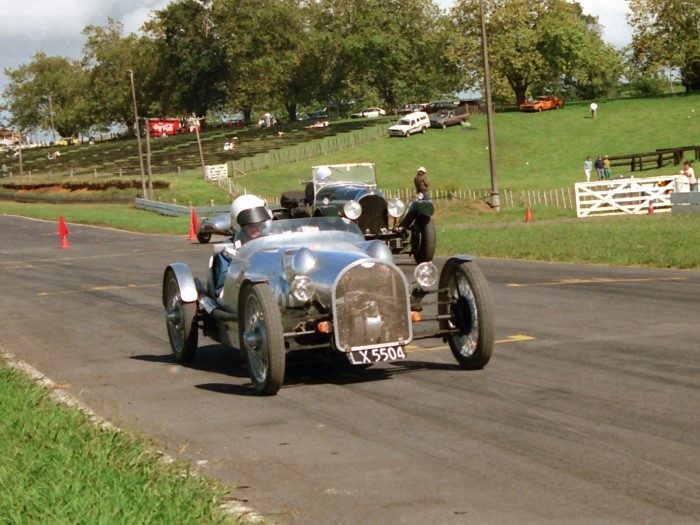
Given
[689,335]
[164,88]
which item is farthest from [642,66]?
[689,335]

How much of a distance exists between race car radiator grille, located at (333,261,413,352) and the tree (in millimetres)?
93742

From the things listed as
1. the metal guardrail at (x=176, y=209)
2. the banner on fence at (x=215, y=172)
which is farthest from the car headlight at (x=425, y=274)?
the banner on fence at (x=215, y=172)

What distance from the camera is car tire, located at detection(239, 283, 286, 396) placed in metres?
8.91

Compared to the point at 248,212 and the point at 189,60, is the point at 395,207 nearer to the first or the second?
the point at 248,212

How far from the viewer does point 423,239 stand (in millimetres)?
21891

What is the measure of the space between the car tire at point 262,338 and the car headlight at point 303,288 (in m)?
0.20

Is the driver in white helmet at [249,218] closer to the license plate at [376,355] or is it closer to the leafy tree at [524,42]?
the license plate at [376,355]

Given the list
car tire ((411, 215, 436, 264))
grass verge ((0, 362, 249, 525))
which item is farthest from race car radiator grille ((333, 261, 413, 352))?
car tire ((411, 215, 436, 264))

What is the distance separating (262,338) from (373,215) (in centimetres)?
1511

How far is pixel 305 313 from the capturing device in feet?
30.9

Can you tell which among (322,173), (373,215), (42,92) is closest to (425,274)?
(373,215)

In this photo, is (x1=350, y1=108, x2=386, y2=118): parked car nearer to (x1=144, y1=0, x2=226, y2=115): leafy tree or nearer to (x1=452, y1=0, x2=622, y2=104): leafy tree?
(x1=144, y1=0, x2=226, y2=115): leafy tree

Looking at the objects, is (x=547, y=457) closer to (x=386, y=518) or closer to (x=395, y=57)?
(x=386, y=518)

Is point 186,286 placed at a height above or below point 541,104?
below
